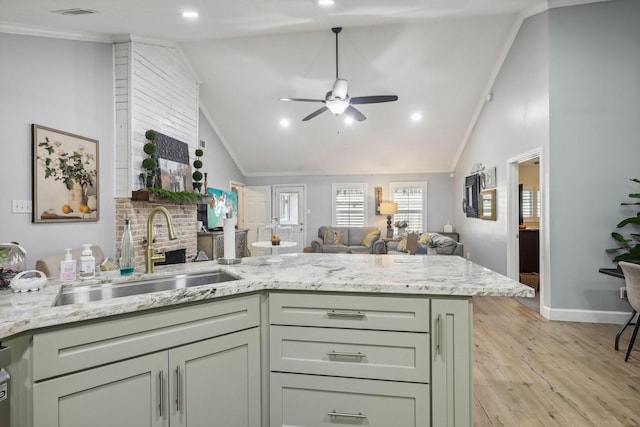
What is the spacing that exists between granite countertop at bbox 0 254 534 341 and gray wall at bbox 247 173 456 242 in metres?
6.51

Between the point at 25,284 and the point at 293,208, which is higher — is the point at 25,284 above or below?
below

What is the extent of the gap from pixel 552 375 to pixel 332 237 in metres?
5.73

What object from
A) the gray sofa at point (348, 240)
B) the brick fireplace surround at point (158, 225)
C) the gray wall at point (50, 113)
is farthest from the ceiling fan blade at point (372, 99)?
the gray sofa at point (348, 240)

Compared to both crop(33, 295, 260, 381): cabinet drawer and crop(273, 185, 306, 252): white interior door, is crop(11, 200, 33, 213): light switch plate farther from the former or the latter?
crop(273, 185, 306, 252): white interior door

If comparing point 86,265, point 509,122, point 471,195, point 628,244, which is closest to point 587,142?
point 628,244

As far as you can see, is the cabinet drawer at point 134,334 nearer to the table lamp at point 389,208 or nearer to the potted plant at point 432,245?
the potted plant at point 432,245

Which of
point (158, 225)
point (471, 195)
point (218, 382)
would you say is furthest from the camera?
point (471, 195)

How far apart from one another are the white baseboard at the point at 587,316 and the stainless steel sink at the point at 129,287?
3.72 m

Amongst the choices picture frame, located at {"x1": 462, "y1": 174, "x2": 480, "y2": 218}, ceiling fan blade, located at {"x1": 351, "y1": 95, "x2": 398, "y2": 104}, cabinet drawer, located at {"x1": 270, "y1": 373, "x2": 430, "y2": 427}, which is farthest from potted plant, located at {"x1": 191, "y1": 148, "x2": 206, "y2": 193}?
picture frame, located at {"x1": 462, "y1": 174, "x2": 480, "y2": 218}

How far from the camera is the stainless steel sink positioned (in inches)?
60.2

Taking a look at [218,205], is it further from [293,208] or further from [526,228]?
[526,228]

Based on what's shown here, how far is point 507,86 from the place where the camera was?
4973 mm

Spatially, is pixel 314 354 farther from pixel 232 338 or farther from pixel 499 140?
pixel 499 140

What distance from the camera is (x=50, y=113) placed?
323 cm
